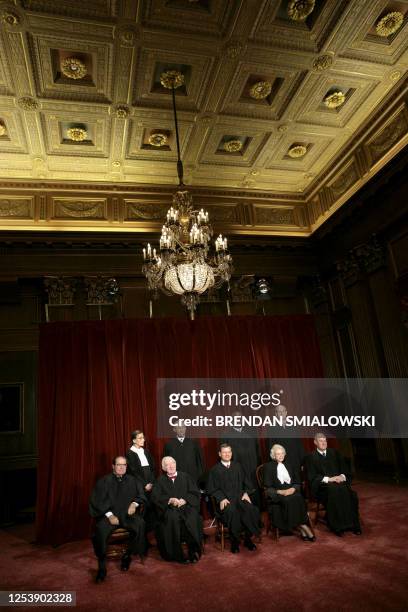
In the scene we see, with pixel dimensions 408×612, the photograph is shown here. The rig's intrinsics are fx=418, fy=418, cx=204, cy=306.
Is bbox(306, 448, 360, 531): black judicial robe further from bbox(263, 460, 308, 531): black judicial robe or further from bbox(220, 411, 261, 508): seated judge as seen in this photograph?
bbox(220, 411, 261, 508): seated judge

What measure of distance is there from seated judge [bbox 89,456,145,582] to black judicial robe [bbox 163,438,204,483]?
1.00 metres

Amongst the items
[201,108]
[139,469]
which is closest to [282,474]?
[139,469]

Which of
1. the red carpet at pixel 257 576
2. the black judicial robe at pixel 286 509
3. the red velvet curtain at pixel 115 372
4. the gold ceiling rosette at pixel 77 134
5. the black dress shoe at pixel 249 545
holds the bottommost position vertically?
the red carpet at pixel 257 576

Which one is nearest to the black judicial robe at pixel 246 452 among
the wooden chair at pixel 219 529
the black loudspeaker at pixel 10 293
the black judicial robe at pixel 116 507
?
the wooden chair at pixel 219 529

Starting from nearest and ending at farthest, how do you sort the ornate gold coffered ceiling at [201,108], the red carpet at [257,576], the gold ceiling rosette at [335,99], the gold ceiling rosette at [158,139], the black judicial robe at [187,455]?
the red carpet at [257,576]
the ornate gold coffered ceiling at [201,108]
the black judicial robe at [187,455]
the gold ceiling rosette at [335,99]
the gold ceiling rosette at [158,139]

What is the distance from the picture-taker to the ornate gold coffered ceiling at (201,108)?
15.9 ft

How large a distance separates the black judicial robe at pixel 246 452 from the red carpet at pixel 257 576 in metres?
1.20

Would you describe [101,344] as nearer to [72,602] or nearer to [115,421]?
[115,421]

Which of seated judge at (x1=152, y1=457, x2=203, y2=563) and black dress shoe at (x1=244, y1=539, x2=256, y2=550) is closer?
seated judge at (x1=152, y1=457, x2=203, y2=563)

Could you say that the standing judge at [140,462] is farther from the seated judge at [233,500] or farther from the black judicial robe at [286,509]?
the black judicial robe at [286,509]

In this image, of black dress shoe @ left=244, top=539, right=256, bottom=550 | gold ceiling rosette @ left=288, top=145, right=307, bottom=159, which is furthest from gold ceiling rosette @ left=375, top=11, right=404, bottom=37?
black dress shoe @ left=244, top=539, right=256, bottom=550

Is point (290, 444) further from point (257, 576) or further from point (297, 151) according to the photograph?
point (297, 151)

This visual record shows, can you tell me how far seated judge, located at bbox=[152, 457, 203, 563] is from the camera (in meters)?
4.14

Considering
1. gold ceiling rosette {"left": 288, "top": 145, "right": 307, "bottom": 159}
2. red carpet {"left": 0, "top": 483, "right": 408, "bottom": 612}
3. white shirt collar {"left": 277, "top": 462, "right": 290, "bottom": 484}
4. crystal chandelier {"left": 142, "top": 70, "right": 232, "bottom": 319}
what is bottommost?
red carpet {"left": 0, "top": 483, "right": 408, "bottom": 612}
